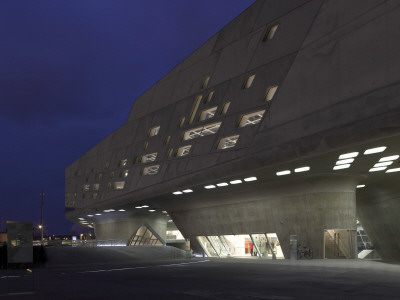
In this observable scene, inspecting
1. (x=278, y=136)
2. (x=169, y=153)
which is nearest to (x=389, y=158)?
(x=278, y=136)

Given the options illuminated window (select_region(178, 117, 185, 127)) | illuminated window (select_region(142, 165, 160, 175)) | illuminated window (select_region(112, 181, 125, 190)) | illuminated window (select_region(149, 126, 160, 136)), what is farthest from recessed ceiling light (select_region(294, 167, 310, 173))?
illuminated window (select_region(112, 181, 125, 190))

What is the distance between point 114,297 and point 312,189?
22.0 m

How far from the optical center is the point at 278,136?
80.9ft

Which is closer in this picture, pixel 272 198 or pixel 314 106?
pixel 314 106

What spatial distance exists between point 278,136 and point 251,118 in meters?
5.62

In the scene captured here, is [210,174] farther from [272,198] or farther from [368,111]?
[368,111]

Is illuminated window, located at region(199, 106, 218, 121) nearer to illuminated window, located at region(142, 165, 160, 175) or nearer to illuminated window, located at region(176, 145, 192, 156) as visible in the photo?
illuminated window, located at region(176, 145, 192, 156)

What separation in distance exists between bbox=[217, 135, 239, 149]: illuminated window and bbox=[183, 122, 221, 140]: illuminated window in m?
1.93

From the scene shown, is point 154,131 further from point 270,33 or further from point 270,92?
point 270,92

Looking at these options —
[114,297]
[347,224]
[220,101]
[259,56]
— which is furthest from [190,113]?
[114,297]

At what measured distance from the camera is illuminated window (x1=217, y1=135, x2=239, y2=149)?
30.3 metres

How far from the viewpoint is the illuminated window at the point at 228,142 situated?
3030 centimetres

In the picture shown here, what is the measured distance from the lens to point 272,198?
35.0 metres

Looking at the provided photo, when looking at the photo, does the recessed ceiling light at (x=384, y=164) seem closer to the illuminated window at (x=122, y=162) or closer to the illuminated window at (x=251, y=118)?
the illuminated window at (x=251, y=118)
